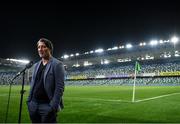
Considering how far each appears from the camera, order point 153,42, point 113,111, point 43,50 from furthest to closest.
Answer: point 153,42 → point 113,111 → point 43,50

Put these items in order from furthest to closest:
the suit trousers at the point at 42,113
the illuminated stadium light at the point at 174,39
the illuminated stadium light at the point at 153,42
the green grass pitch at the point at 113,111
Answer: the illuminated stadium light at the point at 153,42 → the illuminated stadium light at the point at 174,39 → the green grass pitch at the point at 113,111 → the suit trousers at the point at 42,113

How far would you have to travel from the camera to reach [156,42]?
8062 centimetres

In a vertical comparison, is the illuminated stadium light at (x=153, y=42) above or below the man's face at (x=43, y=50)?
above

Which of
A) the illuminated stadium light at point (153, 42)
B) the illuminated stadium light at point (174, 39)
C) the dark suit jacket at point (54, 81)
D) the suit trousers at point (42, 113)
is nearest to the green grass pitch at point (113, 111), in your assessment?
the suit trousers at point (42, 113)

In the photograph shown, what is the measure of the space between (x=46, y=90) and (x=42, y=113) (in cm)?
41

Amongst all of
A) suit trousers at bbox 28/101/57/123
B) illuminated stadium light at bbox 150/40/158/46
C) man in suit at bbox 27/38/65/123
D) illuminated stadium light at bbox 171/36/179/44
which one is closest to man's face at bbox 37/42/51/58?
man in suit at bbox 27/38/65/123

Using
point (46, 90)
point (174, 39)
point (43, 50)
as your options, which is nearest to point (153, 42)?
point (174, 39)

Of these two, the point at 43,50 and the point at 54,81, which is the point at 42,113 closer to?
the point at 54,81

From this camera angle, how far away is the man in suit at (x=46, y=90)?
4363 millimetres

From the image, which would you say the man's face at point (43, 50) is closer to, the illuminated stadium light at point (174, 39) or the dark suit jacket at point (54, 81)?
the dark suit jacket at point (54, 81)

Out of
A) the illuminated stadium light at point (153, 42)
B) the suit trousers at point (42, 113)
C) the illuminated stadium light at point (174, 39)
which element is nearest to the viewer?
the suit trousers at point (42, 113)

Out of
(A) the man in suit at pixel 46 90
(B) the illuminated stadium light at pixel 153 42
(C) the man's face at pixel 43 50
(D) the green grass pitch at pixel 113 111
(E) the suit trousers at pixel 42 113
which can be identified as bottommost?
(D) the green grass pitch at pixel 113 111

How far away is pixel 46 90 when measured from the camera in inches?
174

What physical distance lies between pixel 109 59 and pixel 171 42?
27188mm
